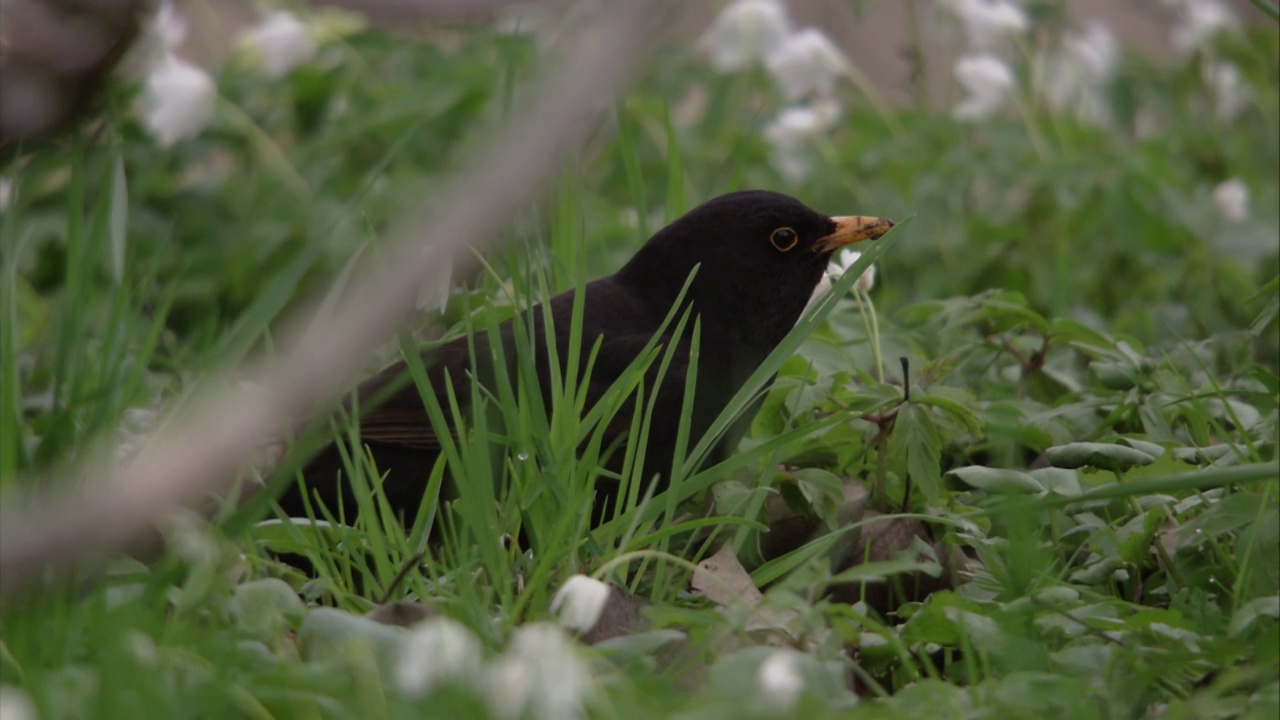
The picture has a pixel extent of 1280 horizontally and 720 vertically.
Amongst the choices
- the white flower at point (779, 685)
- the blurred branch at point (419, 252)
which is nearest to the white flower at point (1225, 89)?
the white flower at point (779, 685)

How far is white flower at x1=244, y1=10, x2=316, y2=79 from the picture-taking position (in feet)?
18.2

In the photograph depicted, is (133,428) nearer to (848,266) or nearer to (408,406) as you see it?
(408,406)

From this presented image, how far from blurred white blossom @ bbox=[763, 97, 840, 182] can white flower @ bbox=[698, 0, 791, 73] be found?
0.88 ft

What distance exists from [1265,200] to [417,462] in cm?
380

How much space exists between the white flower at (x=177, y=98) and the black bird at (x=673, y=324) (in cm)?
201

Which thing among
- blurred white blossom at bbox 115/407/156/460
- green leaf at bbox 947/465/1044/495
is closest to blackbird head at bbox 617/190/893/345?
green leaf at bbox 947/465/1044/495

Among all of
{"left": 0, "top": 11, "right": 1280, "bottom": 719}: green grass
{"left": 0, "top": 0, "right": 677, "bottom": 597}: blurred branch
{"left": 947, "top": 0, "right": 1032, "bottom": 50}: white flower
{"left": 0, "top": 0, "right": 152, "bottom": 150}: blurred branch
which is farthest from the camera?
{"left": 947, "top": 0, "right": 1032, "bottom": 50}: white flower

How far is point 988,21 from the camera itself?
5449 millimetres

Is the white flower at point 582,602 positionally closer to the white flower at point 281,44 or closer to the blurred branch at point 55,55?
the blurred branch at point 55,55

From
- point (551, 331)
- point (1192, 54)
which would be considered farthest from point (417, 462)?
point (1192, 54)

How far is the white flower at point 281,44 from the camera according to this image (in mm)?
5555

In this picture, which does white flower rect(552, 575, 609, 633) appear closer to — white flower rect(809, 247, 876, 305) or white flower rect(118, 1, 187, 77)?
white flower rect(809, 247, 876, 305)

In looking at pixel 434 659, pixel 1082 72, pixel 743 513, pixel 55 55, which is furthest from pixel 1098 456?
pixel 1082 72

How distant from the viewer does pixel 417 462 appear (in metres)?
3.14
